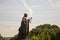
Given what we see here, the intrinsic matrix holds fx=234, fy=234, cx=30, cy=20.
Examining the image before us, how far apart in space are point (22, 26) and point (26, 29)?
496mm

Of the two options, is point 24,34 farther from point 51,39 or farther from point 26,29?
point 51,39

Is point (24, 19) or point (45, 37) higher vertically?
point (24, 19)

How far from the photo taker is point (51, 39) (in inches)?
2776

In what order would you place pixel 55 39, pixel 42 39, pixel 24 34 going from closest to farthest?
pixel 24 34 → pixel 42 39 → pixel 55 39

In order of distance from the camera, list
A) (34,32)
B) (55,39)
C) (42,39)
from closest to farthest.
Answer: (42,39) < (55,39) < (34,32)

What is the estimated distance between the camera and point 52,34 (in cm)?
7369

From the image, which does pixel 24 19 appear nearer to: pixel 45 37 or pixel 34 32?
pixel 45 37

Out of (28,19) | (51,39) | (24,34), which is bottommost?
(51,39)

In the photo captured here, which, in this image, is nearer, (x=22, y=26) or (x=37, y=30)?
(x=22, y=26)

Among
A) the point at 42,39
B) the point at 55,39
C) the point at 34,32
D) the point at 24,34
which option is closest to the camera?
the point at 24,34

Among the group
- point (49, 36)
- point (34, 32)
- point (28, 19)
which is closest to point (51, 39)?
point (49, 36)

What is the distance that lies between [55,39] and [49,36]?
208 centimetres

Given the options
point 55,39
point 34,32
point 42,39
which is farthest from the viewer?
point 34,32

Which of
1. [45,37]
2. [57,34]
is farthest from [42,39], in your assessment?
[57,34]
